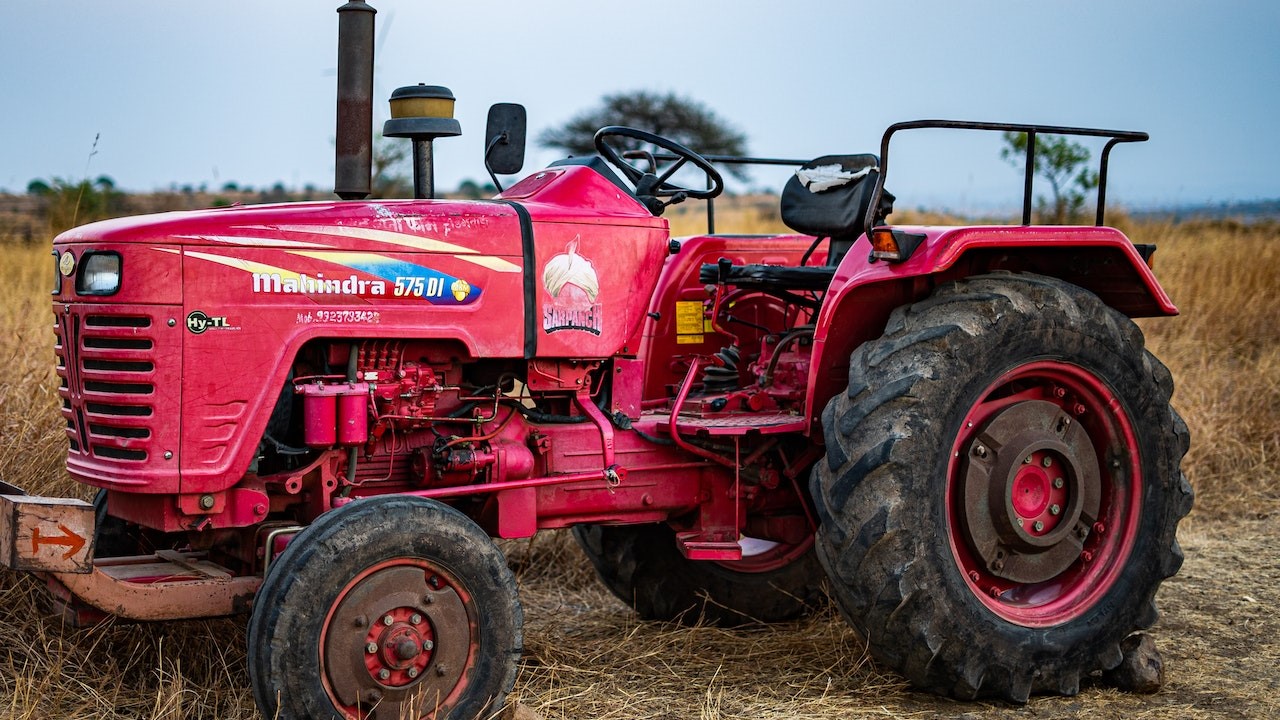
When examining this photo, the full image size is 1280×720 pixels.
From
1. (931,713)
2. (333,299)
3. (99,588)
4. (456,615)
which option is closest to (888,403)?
(931,713)

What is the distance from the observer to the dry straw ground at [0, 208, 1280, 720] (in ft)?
12.6

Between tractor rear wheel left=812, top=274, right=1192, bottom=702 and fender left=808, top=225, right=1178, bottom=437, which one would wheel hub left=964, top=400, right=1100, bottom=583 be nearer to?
tractor rear wheel left=812, top=274, right=1192, bottom=702

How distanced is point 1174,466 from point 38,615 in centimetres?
374

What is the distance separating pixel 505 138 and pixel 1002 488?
1.96 m

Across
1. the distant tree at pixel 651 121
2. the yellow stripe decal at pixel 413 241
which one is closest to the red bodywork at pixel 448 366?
the yellow stripe decal at pixel 413 241

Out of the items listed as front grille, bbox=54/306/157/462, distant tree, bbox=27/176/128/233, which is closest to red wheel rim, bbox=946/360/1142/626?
front grille, bbox=54/306/157/462

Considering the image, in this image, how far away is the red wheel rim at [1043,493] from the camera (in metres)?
4.01

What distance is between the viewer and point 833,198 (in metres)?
4.81

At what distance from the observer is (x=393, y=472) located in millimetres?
3828

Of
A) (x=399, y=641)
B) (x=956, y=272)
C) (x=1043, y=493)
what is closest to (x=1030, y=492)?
(x=1043, y=493)

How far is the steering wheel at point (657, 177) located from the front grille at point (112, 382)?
5.39 ft

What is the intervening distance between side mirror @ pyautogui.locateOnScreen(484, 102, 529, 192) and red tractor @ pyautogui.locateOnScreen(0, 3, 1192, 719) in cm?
1

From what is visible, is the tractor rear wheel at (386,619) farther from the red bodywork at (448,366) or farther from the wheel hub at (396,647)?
the red bodywork at (448,366)

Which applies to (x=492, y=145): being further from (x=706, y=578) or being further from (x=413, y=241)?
(x=706, y=578)
